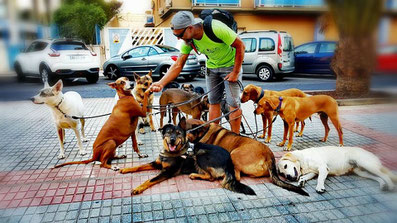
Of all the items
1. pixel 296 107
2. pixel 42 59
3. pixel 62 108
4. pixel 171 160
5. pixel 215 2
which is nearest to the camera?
pixel 42 59

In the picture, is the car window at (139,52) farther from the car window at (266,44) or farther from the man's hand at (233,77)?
the man's hand at (233,77)

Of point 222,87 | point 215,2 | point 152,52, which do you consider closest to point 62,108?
point 222,87

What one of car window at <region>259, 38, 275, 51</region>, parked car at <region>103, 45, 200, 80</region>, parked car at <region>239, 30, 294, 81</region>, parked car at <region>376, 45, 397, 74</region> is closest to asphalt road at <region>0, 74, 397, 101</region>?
parked car at <region>376, 45, 397, 74</region>

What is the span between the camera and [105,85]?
11.1 metres

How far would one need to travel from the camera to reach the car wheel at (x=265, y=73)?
11750 millimetres

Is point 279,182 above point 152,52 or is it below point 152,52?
below

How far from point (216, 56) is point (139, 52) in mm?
8864

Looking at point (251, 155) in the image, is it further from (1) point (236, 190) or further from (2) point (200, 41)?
(2) point (200, 41)

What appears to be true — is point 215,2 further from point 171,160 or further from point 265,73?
point 171,160

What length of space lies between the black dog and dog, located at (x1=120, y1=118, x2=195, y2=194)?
16 cm

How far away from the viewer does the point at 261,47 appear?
11.6 metres

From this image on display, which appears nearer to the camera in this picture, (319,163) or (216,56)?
(319,163)

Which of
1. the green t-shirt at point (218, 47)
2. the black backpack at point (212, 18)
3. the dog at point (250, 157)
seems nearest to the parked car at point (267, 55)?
the black backpack at point (212, 18)

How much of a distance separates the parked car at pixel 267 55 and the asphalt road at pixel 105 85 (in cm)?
46
